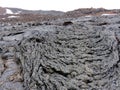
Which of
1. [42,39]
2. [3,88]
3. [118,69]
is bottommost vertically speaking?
[3,88]

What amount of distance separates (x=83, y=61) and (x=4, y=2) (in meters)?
29.6

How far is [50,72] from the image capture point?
671cm

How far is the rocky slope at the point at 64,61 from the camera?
6.37m

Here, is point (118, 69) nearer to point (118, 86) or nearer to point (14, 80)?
point (118, 86)

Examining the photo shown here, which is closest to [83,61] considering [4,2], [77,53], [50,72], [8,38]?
[77,53]

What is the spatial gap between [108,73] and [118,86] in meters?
0.49

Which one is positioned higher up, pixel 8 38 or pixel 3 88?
pixel 8 38

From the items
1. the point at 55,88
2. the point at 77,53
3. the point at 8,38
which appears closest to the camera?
the point at 55,88

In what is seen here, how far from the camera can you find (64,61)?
271 inches

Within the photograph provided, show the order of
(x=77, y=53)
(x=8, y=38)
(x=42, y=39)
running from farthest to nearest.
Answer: (x=8, y=38), (x=42, y=39), (x=77, y=53)

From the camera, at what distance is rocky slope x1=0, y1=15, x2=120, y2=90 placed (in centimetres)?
637

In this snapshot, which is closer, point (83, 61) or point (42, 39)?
point (83, 61)

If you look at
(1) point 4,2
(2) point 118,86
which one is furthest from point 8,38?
(1) point 4,2

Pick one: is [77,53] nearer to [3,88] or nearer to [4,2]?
[3,88]
